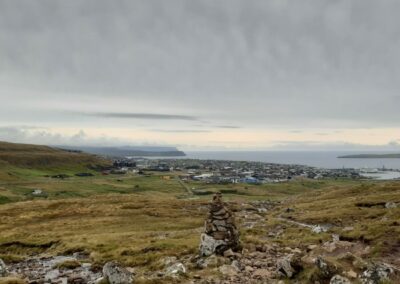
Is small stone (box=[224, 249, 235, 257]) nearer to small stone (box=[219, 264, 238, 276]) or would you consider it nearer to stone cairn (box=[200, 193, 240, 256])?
stone cairn (box=[200, 193, 240, 256])

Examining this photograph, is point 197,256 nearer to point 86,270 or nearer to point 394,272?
point 86,270

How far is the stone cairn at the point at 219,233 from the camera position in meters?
34.6

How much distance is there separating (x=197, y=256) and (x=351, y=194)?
84331 millimetres

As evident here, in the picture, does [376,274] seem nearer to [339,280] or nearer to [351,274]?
[351,274]

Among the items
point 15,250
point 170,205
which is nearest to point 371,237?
point 15,250

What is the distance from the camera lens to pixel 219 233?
116 ft

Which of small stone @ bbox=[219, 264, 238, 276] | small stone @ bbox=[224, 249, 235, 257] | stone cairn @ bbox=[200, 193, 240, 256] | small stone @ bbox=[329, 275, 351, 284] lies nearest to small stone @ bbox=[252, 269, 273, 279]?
small stone @ bbox=[219, 264, 238, 276]

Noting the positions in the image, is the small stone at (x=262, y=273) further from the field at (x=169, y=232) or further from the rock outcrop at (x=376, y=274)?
the rock outcrop at (x=376, y=274)

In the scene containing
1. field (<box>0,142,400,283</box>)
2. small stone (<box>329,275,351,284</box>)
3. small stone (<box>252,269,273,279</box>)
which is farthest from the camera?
field (<box>0,142,400,283</box>)

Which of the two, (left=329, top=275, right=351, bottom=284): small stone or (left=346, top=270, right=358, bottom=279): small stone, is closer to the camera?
(left=329, top=275, right=351, bottom=284): small stone

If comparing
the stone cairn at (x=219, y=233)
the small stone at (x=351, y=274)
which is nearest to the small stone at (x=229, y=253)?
the stone cairn at (x=219, y=233)

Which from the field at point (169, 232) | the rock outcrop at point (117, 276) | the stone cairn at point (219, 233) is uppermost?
the stone cairn at point (219, 233)

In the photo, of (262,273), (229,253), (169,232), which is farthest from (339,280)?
(169,232)

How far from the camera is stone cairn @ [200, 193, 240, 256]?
3462 cm
